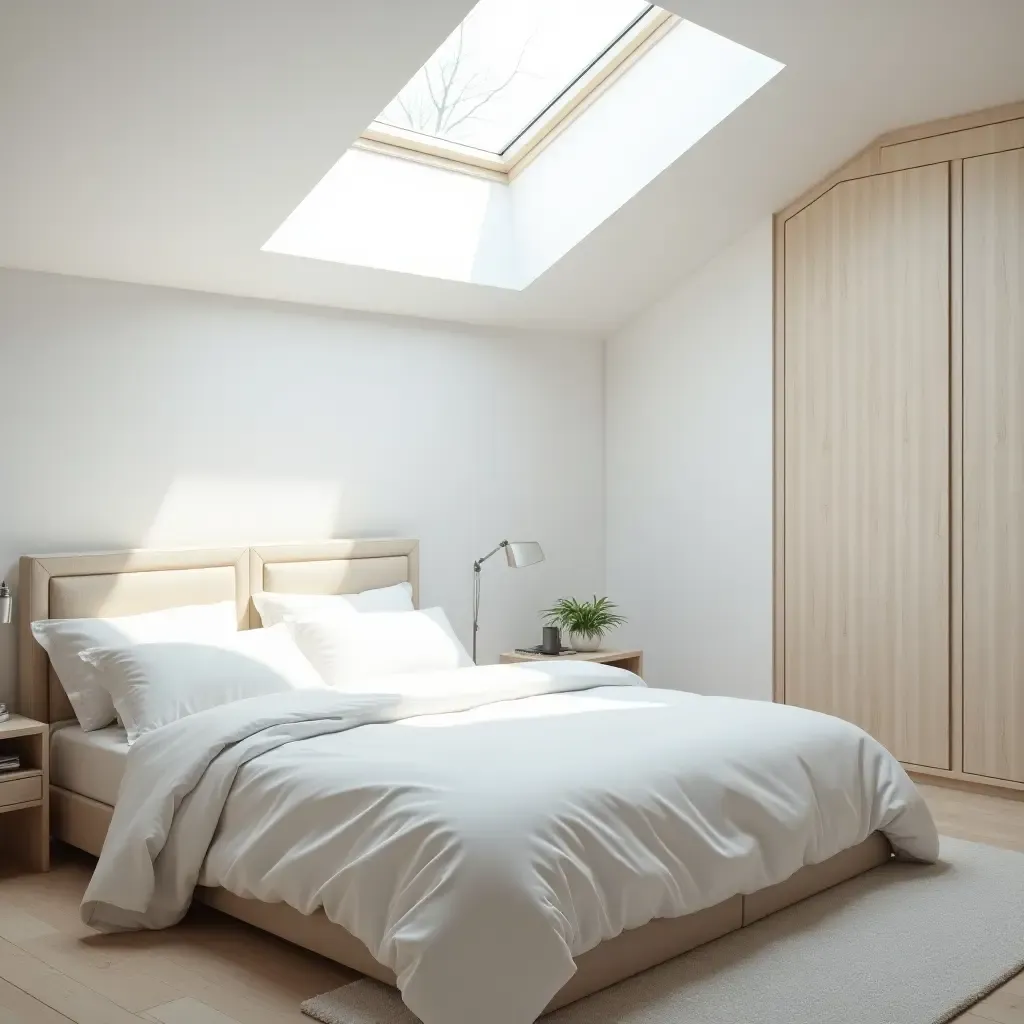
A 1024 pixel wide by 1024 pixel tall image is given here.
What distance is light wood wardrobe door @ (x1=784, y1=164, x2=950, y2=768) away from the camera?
15.1 ft

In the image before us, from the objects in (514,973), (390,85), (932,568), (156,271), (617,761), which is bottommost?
(514,973)

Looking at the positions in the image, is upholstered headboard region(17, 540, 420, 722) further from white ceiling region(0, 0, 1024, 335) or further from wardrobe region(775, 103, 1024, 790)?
wardrobe region(775, 103, 1024, 790)

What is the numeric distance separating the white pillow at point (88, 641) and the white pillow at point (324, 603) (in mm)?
469

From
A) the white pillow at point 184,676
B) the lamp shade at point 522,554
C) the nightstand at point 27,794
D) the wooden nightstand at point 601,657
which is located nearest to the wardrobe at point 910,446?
the wooden nightstand at point 601,657

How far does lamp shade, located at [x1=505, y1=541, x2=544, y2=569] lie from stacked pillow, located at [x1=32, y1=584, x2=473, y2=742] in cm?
65

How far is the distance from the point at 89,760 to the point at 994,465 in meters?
3.37

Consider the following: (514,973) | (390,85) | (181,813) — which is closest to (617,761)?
(514,973)

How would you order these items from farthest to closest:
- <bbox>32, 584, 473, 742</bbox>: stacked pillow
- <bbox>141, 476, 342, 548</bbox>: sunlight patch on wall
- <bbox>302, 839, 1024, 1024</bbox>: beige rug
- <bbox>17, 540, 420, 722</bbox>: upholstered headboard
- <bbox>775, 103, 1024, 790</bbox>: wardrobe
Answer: <bbox>775, 103, 1024, 790</bbox>: wardrobe < <bbox>141, 476, 342, 548</bbox>: sunlight patch on wall < <bbox>17, 540, 420, 722</bbox>: upholstered headboard < <bbox>32, 584, 473, 742</bbox>: stacked pillow < <bbox>302, 839, 1024, 1024</bbox>: beige rug

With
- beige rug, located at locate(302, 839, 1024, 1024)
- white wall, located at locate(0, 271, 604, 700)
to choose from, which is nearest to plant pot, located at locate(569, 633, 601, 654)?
white wall, located at locate(0, 271, 604, 700)

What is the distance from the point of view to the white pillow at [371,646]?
408 cm

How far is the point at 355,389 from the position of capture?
4.88 metres

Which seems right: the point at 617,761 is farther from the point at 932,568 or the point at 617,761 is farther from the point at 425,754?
the point at 932,568

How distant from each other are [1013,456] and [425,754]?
2687mm

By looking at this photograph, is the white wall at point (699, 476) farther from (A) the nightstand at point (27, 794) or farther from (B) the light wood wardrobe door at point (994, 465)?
(A) the nightstand at point (27, 794)
